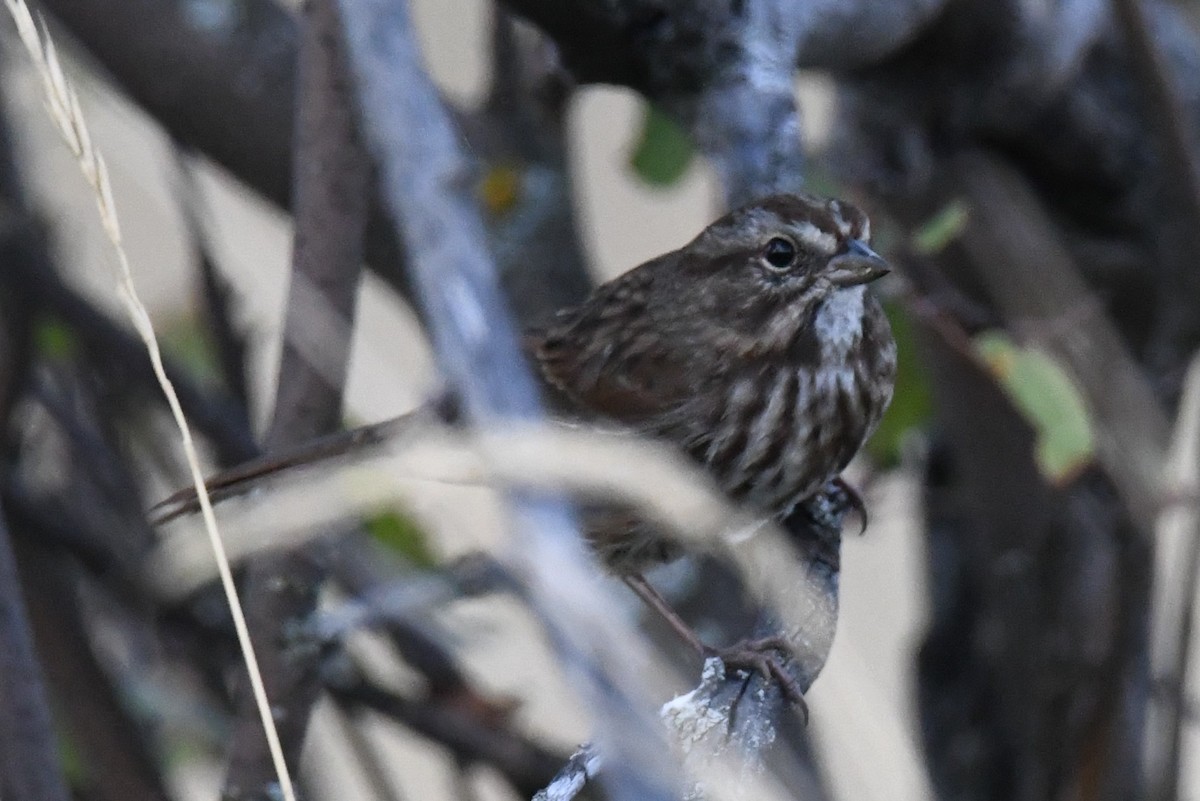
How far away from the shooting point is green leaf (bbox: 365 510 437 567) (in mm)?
2988

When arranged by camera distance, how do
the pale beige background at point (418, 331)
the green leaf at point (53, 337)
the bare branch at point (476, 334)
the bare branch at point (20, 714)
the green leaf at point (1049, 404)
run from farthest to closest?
the green leaf at point (53, 337)
the green leaf at point (1049, 404)
the bare branch at point (20, 714)
the pale beige background at point (418, 331)
the bare branch at point (476, 334)


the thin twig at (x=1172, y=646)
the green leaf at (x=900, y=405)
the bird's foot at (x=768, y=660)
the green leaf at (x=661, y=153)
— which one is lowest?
the thin twig at (x=1172, y=646)

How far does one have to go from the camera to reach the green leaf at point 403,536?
2988 mm

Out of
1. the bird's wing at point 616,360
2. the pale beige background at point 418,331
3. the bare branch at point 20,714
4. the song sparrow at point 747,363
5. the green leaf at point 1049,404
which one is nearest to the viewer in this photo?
the pale beige background at point 418,331

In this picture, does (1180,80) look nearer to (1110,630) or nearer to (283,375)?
(1110,630)

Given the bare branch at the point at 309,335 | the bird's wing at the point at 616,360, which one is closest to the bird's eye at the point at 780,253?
the bird's wing at the point at 616,360

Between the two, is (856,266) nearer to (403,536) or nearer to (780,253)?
(780,253)

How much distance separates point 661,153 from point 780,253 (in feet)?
1.37

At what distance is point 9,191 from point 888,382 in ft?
5.35

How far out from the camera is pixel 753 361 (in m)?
2.68

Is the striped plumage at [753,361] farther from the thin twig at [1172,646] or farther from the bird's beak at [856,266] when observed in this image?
the thin twig at [1172,646]

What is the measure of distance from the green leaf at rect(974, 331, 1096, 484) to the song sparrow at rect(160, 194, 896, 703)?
20cm

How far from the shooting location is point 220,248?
374 centimetres

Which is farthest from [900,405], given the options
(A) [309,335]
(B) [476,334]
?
(B) [476,334]
